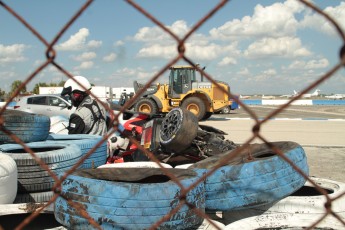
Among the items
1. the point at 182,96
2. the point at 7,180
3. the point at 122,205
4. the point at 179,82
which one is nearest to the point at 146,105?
the point at 182,96

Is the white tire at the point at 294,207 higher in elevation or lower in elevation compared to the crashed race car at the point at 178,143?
lower

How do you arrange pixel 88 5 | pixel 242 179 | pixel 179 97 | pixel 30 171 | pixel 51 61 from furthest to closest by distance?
pixel 179 97 < pixel 30 171 < pixel 242 179 < pixel 51 61 < pixel 88 5

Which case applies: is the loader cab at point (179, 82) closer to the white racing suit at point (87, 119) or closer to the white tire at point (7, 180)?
the white racing suit at point (87, 119)

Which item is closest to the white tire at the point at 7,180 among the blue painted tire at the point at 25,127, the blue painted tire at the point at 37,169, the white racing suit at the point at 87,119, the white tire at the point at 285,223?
the blue painted tire at the point at 37,169

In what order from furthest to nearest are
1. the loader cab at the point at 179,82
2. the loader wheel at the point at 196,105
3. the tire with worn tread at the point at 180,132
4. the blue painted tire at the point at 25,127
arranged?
1. the loader cab at the point at 179,82
2. the loader wheel at the point at 196,105
3. the tire with worn tread at the point at 180,132
4. the blue painted tire at the point at 25,127

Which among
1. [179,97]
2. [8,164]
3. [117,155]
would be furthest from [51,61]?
[179,97]

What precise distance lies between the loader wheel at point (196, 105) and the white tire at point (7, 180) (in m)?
14.0

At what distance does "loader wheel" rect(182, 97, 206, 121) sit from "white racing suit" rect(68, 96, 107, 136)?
11.1m

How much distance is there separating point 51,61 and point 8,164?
1.94m

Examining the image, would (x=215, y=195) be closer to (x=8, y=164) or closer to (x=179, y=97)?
(x=8, y=164)

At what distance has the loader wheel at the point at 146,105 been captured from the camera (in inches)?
692

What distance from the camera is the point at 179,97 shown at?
17.8 meters

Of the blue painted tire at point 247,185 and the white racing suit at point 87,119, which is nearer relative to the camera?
the blue painted tire at point 247,185

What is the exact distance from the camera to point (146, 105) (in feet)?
59.0
